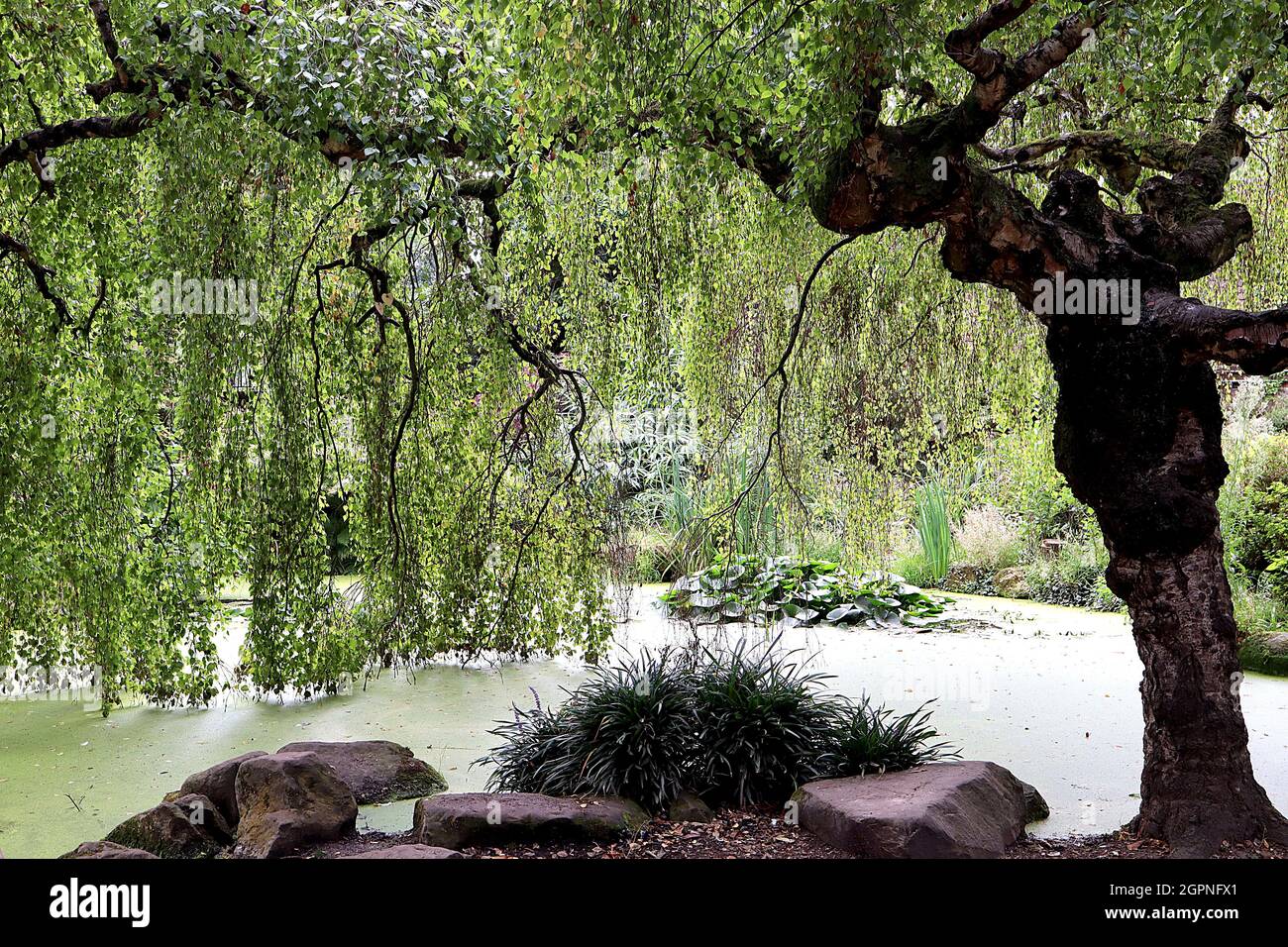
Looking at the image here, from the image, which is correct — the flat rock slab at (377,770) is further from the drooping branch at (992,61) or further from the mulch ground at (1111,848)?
the drooping branch at (992,61)

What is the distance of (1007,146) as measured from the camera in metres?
4.63

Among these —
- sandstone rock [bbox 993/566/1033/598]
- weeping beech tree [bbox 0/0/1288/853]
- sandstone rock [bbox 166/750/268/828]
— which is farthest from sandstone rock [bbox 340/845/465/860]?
sandstone rock [bbox 993/566/1033/598]

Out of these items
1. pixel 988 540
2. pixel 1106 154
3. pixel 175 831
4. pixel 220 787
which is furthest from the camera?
pixel 988 540

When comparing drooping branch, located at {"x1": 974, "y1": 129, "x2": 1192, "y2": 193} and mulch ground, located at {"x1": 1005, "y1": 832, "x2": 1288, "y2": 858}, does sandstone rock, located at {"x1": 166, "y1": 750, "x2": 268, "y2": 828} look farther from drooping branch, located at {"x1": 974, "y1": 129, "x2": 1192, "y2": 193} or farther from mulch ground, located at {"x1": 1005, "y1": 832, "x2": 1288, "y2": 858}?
drooping branch, located at {"x1": 974, "y1": 129, "x2": 1192, "y2": 193}

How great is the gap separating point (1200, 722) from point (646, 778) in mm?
1867

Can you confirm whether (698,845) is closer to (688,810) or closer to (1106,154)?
(688,810)

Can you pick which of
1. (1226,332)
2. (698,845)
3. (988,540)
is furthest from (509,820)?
(988,540)

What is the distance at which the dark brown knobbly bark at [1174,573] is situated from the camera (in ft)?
11.3

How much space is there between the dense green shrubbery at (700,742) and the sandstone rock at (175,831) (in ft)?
3.45

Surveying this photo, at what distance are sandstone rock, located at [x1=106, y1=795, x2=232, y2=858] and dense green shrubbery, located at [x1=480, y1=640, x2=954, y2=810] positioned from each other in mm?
1053

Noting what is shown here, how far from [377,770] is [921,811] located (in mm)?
2227

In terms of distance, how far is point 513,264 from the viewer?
462 centimetres

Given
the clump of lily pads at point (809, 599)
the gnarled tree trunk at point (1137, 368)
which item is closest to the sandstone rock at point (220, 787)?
the gnarled tree trunk at point (1137, 368)
